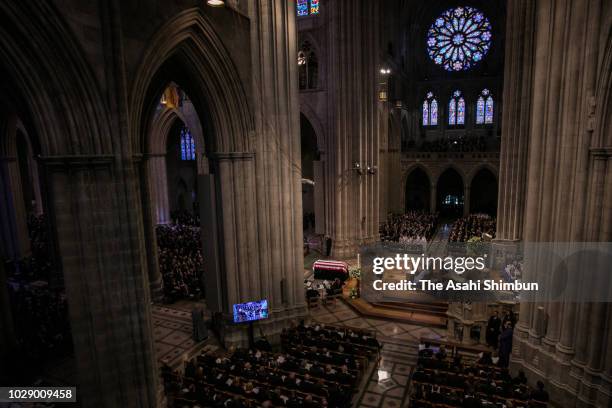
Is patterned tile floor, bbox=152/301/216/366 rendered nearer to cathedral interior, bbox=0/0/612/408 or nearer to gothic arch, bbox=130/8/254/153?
cathedral interior, bbox=0/0/612/408

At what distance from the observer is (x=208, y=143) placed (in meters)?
13.3

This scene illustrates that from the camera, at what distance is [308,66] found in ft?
81.9

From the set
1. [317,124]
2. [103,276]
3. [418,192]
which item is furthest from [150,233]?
[418,192]

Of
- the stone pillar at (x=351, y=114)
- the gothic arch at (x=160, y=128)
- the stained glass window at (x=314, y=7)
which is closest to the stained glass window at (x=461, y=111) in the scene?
the stone pillar at (x=351, y=114)

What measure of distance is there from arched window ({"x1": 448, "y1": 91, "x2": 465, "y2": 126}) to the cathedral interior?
62.7 feet

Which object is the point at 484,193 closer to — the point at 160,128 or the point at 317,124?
the point at 317,124

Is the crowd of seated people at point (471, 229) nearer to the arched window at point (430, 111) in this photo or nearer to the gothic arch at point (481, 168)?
the gothic arch at point (481, 168)

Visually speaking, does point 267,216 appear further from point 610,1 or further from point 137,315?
point 610,1

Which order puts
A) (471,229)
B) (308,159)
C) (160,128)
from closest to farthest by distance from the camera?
(471,229)
(160,128)
(308,159)

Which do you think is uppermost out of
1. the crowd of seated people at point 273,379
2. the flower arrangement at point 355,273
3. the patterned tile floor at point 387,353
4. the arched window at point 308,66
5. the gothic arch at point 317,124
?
the arched window at point 308,66

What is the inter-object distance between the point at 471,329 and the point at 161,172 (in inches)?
956

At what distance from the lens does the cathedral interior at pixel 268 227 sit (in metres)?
7.98

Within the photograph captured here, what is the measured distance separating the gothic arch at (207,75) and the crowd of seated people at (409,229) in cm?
1624

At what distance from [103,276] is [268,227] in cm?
633
